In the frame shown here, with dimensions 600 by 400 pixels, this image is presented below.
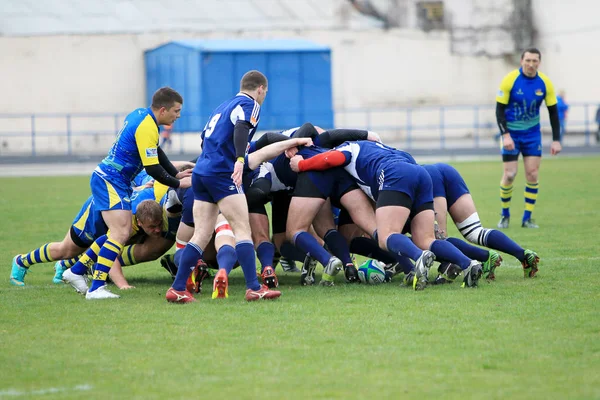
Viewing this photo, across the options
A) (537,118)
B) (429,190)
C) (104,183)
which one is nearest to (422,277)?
(429,190)

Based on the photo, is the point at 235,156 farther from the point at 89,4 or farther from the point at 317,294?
the point at 89,4

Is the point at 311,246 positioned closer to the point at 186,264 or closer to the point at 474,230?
the point at 186,264

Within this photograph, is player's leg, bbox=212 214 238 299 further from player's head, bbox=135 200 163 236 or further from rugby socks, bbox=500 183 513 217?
rugby socks, bbox=500 183 513 217

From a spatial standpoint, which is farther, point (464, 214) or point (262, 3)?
point (262, 3)

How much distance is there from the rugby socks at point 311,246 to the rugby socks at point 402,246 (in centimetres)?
66

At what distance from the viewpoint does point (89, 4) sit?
39531 mm

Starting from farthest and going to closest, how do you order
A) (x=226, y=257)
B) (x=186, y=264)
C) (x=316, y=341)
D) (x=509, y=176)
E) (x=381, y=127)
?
(x=381, y=127) → (x=509, y=176) → (x=226, y=257) → (x=186, y=264) → (x=316, y=341)

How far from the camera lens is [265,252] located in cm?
798

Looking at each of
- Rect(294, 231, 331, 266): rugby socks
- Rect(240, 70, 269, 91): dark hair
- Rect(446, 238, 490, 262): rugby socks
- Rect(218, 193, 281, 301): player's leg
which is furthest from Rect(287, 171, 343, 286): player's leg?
Rect(446, 238, 490, 262): rugby socks

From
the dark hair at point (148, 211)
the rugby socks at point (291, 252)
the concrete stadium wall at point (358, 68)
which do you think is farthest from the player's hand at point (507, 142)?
the concrete stadium wall at point (358, 68)

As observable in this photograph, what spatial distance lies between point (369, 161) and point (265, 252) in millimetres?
1195

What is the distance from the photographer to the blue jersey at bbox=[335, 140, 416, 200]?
7.79 meters

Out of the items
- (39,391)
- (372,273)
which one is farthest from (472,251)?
(39,391)

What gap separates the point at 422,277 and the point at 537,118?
5.93m
